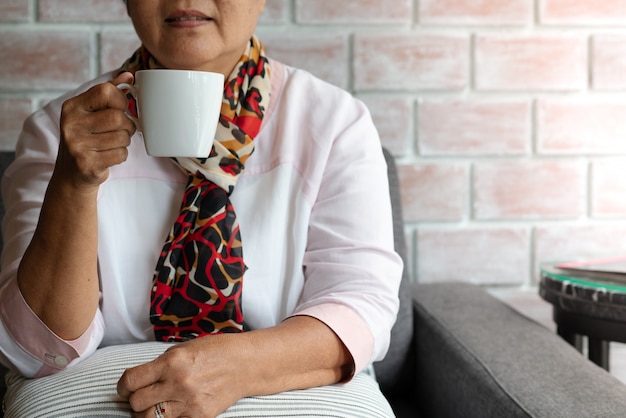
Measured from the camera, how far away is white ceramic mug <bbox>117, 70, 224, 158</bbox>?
862 millimetres

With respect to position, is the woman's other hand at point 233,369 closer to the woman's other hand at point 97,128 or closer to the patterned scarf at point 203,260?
the patterned scarf at point 203,260

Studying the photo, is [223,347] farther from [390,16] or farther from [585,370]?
[390,16]

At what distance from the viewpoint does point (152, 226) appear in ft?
3.90

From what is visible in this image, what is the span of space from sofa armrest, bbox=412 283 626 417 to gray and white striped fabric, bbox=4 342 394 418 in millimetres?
189

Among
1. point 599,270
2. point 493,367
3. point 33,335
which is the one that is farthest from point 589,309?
point 33,335

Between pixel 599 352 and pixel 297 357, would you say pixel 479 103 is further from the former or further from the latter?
pixel 297 357

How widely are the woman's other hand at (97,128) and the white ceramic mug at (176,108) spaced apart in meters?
0.02

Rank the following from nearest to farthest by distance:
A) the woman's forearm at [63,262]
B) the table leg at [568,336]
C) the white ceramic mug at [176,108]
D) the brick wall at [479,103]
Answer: the white ceramic mug at [176,108], the woman's forearm at [63,262], the table leg at [568,336], the brick wall at [479,103]

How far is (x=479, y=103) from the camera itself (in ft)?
5.55

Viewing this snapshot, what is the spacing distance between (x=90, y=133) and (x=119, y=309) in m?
0.35

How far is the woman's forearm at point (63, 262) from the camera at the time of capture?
0.98 meters

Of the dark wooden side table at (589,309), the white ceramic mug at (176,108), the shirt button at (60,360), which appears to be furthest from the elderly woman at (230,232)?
the dark wooden side table at (589,309)

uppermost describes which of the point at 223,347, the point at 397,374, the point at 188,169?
the point at 188,169

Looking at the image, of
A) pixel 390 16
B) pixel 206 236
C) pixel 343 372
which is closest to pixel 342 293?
pixel 343 372
